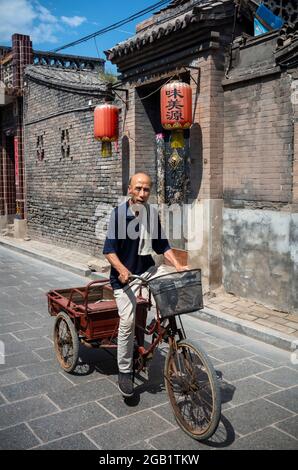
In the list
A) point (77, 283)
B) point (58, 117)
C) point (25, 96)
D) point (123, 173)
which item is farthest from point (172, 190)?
point (25, 96)

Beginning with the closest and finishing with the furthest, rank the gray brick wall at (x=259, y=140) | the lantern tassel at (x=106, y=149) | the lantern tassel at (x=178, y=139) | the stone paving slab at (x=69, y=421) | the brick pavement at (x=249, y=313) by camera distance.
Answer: the stone paving slab at (x=69, y=421)
the brick pavement at (x=249, y=313)
the gray brick wall at (x=259, y=140)
the lantern tassel at (x=178, y=139)
the lantern tassel at (x=106, y=149)

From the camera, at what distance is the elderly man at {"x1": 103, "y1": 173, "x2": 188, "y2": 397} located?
4137mm

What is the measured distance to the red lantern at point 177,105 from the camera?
25.2 ft

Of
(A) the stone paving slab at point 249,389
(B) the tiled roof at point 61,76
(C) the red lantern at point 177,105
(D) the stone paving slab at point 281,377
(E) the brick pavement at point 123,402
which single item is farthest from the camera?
(B) the tiled roof at point 61,76

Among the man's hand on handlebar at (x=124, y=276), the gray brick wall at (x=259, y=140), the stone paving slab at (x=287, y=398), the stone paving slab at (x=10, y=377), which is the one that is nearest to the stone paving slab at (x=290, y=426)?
the stone paving slab at (x=287, y=398)

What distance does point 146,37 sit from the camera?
28.2 ft

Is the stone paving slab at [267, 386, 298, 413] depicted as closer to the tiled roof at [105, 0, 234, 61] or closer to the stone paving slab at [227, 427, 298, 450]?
the stone paving slab at [227, 427, 298, 450]

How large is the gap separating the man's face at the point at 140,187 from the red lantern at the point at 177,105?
3.84 metres

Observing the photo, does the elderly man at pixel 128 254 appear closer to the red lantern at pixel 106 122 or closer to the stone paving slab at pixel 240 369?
the stone paving slab at pixel 240 369

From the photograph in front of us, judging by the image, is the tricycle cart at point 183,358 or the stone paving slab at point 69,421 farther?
the stone paving slab at point 69,421

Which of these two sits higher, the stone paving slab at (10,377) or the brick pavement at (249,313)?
the brick pavement at (249,313)

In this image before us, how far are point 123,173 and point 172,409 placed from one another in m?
6.97

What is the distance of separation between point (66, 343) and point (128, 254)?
4.77 feet

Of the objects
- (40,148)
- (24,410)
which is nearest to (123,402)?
(24,410)
